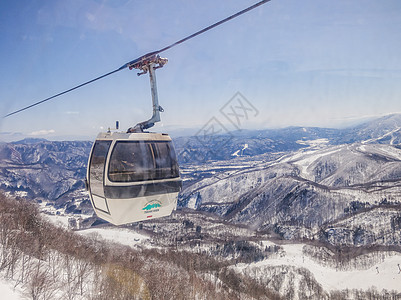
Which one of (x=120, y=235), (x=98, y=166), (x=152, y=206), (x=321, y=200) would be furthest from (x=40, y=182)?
(x=152, y=206)

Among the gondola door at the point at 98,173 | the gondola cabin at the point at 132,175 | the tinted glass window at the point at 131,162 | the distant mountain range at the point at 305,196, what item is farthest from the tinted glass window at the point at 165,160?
the distant mountain range at the point at 305,196

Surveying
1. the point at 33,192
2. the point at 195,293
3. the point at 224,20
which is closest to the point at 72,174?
the point at 33,192

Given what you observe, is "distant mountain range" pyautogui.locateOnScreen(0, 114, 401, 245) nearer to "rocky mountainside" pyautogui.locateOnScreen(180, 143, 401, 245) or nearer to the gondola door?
"rocky mountainside" pyautogui.locateOnScreen(180, 143, 401, 245)

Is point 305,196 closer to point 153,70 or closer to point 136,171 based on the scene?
point 136,171

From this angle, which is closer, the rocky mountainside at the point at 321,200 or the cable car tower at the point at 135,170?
the cable car tower at the point at 135,170

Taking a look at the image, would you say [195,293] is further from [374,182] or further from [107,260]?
[374,182]

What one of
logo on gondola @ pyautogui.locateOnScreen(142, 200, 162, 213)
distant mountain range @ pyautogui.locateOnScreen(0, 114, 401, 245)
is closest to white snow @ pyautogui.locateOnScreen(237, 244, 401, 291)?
distant mountain range @ pyautogui.locateOnScreen(0, 114, 401, 245)

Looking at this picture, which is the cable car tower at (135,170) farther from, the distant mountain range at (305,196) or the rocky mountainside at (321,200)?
the rocky mountainside at (321,200)

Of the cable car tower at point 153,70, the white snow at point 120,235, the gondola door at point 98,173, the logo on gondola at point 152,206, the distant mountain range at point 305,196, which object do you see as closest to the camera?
the cable car tower at point 153,70
